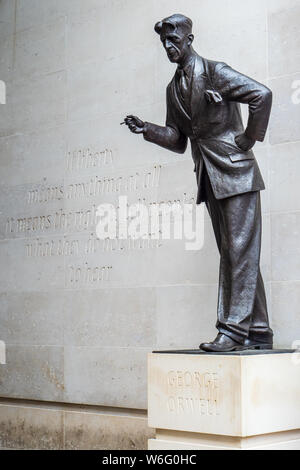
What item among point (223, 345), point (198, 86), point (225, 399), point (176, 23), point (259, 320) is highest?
point (176, 23)

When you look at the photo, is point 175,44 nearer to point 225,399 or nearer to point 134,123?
point 134,123

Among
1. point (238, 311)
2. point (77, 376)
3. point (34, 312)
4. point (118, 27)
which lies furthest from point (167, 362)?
point (118, 27)

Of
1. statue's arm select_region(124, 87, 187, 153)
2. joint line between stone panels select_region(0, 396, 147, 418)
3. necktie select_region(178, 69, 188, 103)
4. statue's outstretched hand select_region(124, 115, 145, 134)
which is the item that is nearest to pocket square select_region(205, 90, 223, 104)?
necktie select_region(178, 69, 188, 103)

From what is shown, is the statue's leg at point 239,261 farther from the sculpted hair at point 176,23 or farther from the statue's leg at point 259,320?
the sculpted hair at point 176,23

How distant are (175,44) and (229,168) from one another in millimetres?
992

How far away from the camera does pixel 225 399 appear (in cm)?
538

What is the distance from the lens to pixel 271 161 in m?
7.20

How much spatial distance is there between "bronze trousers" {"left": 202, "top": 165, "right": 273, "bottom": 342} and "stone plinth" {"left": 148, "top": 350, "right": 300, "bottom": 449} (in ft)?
0.95

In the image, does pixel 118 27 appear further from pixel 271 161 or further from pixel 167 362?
pixel 167 362

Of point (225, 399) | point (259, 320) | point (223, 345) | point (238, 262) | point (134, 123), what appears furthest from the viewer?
point (134, 123)

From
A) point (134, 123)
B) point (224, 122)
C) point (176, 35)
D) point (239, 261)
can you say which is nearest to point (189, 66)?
point (176, 35)

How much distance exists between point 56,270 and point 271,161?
9.54 feet

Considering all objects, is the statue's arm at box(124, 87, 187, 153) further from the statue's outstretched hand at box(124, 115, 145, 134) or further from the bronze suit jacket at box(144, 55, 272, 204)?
the bronze suit jacket at box(144, 55, 272, 204)

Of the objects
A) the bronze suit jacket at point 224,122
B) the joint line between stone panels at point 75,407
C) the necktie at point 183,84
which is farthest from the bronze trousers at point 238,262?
the joint line between stone panels at point 75,407
